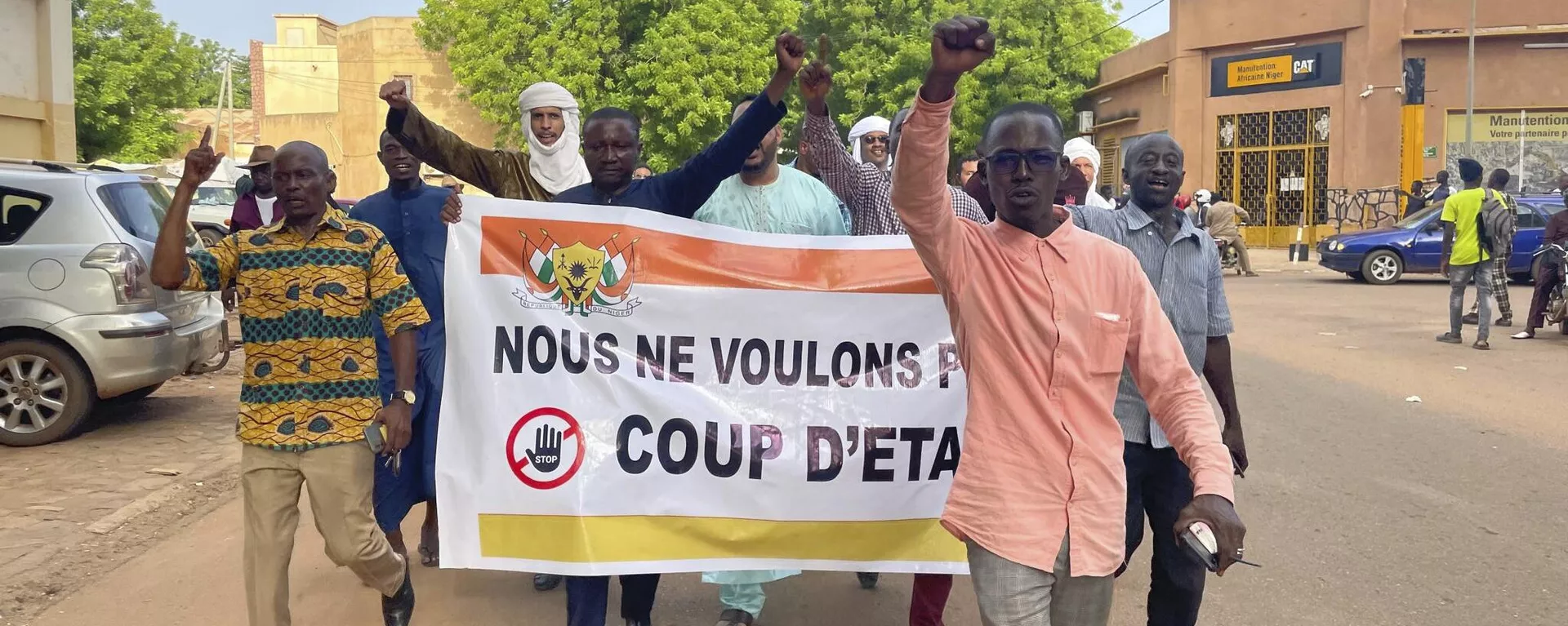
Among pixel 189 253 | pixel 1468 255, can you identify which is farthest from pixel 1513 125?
pixel 189 253

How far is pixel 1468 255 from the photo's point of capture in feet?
38.9

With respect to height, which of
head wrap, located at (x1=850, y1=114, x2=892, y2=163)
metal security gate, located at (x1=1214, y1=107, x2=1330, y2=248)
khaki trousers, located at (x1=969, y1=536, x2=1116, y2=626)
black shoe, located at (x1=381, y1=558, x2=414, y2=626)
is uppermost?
metal security gate, located at (x1=1214, y1=107, x2=1330, y2=248)

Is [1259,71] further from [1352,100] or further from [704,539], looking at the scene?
[704,539]

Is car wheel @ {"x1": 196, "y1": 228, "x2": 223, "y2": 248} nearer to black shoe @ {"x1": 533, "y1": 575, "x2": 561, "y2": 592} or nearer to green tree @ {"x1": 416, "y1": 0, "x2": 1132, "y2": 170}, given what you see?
black shoe @ {"x1": 533, "y1": 575, "x2": 561, "y2": 592}

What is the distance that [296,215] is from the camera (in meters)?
3.66

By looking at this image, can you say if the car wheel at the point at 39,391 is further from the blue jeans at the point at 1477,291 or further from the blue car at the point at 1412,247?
the blue car at the point at 1412,247

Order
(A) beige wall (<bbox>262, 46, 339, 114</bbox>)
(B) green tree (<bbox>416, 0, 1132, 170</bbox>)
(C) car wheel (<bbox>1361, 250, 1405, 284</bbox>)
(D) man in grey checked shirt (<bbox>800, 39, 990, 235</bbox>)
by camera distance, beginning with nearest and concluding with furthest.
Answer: (D) man in grey checked shirt (<bbox>800, 39, 990, 235</bbox>) < (C) car wheel (<bbox>1361, 250, 1405, 284</bbox>) < (B) green tree (<bbox>416, 0, 1132, 170</bbox>) < (A) beige wall (<bbox>262, 46, 339, 114</bbox>)

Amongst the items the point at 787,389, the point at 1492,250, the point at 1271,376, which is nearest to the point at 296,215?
the point at 787,389

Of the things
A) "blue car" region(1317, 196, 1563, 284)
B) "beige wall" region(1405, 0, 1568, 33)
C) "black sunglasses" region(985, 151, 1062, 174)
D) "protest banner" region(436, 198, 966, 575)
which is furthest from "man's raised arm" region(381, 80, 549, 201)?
"beige wall" region(1405, 0, 1568, 33)

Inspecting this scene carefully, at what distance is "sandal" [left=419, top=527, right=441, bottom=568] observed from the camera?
5281 mm

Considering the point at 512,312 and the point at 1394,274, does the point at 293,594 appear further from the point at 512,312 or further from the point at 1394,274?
the point at 1394,274

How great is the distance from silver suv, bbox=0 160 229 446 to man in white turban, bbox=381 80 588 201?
3621mm

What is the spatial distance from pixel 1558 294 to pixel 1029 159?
1240 centimetres

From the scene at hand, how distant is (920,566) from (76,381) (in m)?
5.91
